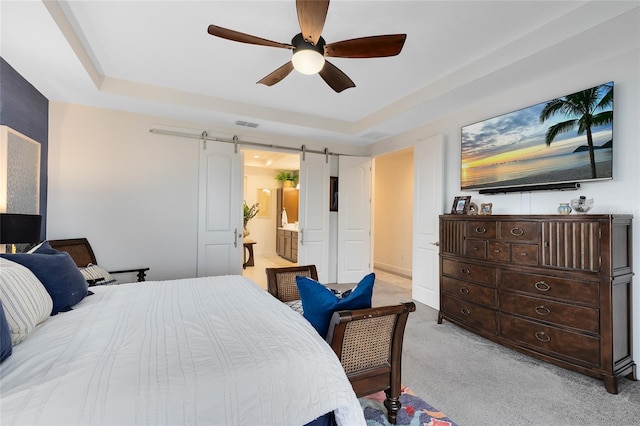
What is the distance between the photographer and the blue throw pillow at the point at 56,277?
1.64 metres

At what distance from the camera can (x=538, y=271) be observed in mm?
2459

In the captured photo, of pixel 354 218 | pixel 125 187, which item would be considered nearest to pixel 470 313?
pixel 354 218

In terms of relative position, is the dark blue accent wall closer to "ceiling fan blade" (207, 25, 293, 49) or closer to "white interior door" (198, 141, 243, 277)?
"white interior door" (198, 141, 243, 277)

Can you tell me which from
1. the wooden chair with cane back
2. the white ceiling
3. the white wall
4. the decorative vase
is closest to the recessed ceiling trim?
the white ceiling

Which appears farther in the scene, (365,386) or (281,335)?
(365,386)

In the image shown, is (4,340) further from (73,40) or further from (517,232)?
(517,232)

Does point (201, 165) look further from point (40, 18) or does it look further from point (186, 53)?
point (40, 18)

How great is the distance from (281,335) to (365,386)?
0.67m

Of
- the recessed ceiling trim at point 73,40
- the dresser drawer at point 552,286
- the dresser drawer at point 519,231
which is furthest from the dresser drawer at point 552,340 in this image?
the recessed ceiling trim at point 73,40

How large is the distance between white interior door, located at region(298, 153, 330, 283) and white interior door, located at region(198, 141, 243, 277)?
109 centimetres

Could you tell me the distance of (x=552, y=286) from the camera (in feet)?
7.75

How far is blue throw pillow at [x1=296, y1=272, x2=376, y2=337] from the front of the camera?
5.16 feet

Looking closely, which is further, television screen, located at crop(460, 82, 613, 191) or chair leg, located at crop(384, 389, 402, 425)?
television screen, located at crop(460, 82, 613, 191)

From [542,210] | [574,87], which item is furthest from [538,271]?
[574,87]
